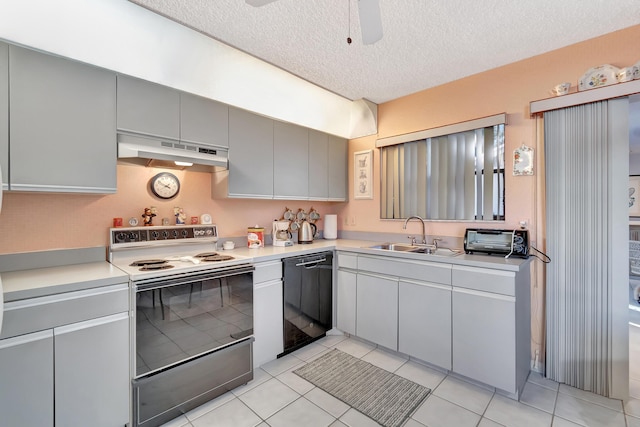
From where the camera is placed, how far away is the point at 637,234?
3.27 metres

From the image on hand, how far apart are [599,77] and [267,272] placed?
2801 millimetres

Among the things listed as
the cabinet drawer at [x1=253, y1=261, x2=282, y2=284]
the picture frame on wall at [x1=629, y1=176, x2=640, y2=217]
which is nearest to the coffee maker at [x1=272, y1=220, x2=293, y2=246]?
the cabinet drawer at [x1=253, y1=261, x2=282, y2=284]

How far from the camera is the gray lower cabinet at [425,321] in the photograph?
2199mm

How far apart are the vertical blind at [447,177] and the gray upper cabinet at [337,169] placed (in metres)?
0.50

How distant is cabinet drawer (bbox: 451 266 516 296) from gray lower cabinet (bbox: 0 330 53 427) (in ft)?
8.12

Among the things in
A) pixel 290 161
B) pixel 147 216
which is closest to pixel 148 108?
pixel 147 216

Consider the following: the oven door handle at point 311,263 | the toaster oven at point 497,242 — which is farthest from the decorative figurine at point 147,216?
the toaster oven at point 497,242

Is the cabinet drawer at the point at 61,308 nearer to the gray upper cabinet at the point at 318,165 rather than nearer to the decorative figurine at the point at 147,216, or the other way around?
the decorative figurine at the point at 147,216

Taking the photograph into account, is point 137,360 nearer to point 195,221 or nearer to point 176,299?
point 176,299

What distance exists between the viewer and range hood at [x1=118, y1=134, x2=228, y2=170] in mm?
1906

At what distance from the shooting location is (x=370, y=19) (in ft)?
4.18

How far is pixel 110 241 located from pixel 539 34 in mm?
3377

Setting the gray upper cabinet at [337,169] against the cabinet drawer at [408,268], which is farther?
the gray upper cabinet at [337,169]

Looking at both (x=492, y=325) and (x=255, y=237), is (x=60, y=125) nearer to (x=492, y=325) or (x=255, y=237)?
(x=255, y=237)
